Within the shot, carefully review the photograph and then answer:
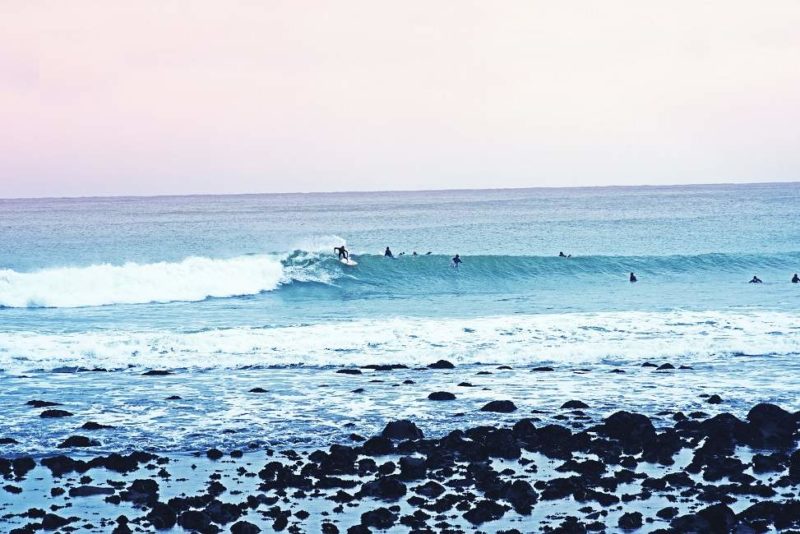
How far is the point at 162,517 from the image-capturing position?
32.6ft

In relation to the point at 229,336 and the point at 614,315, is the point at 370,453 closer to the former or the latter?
the point at 229,336

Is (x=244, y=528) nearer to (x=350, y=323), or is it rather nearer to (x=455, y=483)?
(x=455, y=483)

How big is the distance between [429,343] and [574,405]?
738 cm

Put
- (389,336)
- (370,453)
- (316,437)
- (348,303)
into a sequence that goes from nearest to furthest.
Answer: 1. (370,453)
2. (316,437)
3. (389,336)
4. (348,303)

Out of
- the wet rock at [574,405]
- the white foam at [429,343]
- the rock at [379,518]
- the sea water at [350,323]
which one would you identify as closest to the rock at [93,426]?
the sea water at [350,323]

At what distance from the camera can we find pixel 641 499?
10648 mm

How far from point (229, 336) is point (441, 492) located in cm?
1333

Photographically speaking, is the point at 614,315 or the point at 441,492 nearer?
the point at 441,492

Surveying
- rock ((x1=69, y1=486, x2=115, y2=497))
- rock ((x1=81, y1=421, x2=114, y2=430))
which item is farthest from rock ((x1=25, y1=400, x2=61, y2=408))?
rock ((x1=69, y1=486, x2=115, y2=497))

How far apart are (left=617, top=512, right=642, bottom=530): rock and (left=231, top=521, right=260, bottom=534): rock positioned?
3.15 meters

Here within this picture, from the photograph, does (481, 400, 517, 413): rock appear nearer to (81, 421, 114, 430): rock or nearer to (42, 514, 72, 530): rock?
(81, 421, 114, 430): rock

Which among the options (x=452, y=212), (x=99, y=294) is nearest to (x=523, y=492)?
(x=99, y=294)

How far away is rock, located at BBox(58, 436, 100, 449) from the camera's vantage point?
43.0ft

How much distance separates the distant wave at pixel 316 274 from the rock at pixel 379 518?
24.4 m
